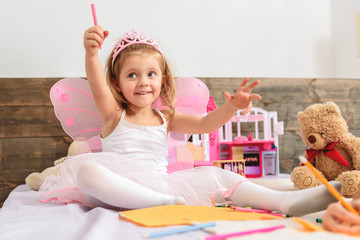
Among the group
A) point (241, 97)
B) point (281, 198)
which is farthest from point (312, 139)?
point (281, 198)

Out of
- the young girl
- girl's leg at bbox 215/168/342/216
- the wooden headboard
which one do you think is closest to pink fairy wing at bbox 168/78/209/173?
the young girl

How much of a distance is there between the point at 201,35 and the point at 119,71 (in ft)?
2.56

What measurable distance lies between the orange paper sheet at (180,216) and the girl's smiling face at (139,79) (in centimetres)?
44

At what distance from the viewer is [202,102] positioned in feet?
4.36

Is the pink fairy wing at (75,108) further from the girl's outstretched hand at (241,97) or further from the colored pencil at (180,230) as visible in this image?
the colored pencil at (180,230)

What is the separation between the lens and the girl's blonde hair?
1.16m

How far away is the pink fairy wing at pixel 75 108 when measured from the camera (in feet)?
3.95

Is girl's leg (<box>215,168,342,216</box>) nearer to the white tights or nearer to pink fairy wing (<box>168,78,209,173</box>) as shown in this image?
the white tights

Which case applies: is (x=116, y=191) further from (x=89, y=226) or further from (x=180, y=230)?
(x=180, y=230)

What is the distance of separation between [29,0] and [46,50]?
0.75 feet

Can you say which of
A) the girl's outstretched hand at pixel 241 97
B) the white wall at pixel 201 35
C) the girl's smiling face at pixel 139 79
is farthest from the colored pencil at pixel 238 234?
the white wall at pixel 201 35

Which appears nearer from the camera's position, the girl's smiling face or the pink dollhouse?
the girl's smiling face

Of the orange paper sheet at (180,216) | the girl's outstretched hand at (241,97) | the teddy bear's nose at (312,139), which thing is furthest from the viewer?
the teddy bear's nose at (312,139)

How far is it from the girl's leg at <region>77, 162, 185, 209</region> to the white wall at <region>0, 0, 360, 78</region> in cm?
88
